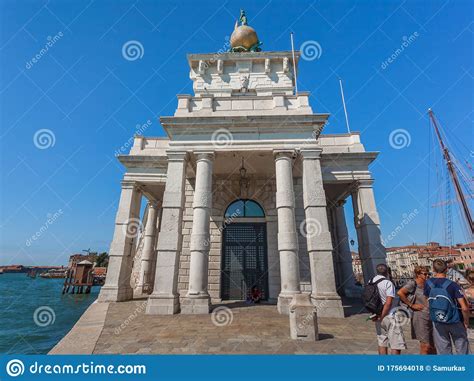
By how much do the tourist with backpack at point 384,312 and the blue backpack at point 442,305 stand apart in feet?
1.95

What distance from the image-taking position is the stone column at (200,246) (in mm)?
9637

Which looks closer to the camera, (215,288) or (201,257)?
(201,257)

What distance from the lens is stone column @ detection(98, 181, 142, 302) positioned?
13062 millimetres

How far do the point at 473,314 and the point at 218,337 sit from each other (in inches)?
652

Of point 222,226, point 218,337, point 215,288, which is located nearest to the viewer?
point 218,337

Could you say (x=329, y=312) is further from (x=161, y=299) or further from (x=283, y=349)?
(x=161, y=299)

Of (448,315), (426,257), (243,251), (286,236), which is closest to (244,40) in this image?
(243,251)

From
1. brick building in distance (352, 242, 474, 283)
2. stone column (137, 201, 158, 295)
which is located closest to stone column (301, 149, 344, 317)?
stone column (137, 201, 158, 295)

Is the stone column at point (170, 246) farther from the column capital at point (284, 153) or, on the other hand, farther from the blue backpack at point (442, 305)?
the blue backpack at point (442, 305)

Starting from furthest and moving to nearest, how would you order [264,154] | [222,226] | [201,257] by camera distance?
[222,226] < [264,154] < [201,257]

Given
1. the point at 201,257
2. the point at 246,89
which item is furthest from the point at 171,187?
the point at 246,89

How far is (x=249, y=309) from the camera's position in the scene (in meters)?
10.6

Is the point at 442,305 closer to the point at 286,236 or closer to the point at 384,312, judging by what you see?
the point at 384,312

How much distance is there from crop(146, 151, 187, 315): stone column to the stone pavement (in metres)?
0.61
